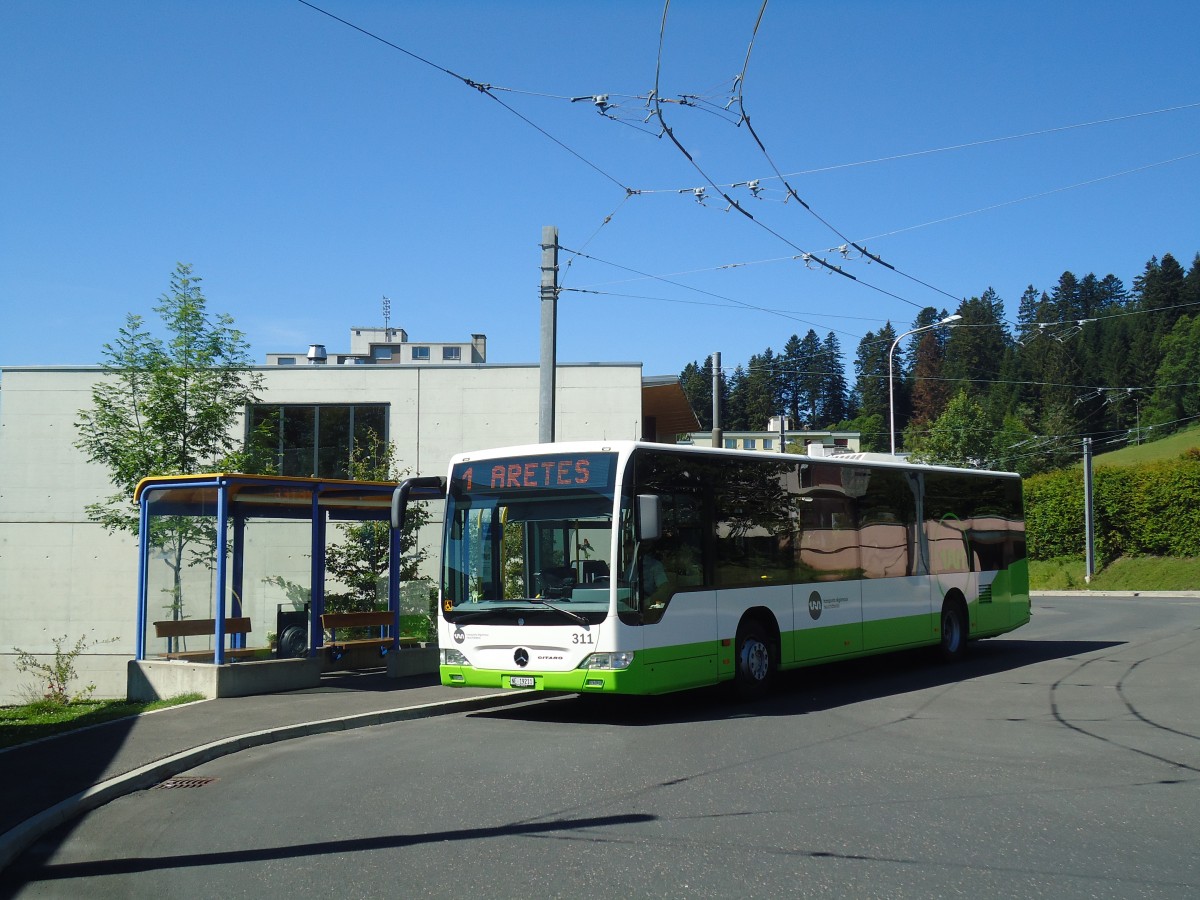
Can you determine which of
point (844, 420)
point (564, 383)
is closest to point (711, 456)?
point (564, 383)

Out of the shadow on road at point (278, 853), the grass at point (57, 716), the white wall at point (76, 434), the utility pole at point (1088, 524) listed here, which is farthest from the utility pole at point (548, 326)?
the utility pole at point (1088, 524)

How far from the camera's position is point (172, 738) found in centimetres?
1081

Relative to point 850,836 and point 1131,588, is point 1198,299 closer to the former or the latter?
point 1131,588

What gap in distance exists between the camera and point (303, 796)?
842 cm

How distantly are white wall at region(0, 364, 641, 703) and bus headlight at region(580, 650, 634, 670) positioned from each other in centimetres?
1774

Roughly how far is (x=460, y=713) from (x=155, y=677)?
13.5 ft

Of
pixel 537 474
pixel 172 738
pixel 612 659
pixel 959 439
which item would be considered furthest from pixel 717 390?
pixel 959 439

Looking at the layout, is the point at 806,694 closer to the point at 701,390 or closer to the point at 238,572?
the point at 238,572

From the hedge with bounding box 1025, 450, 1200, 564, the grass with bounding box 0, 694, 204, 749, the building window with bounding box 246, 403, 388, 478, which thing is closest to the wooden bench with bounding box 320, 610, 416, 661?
the grass with bounding box 0, 694, 204, 749

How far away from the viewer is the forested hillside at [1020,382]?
88000mm

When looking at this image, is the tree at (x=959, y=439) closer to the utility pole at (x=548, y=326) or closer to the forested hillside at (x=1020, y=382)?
the forested hillside at (x=1020, y=382)

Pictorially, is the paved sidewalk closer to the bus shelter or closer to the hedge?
the bus shelter

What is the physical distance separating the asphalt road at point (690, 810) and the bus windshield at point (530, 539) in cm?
130

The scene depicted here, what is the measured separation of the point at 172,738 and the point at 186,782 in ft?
5.82
